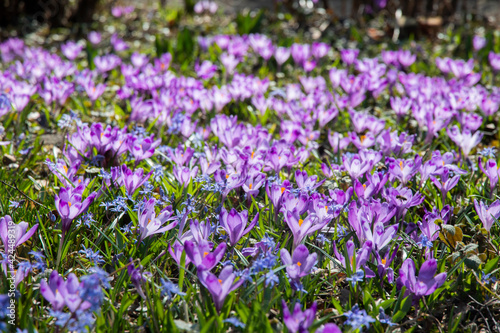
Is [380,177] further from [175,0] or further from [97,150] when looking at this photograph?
[175,0]

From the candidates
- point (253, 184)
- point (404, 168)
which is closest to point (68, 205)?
point (253, 184)

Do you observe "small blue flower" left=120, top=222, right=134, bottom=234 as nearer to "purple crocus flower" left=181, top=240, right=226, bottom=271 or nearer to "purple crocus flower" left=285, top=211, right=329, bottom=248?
"purple crocus flower" left=181, top=240, right=226, bottom=271

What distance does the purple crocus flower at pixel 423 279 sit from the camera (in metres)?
1.30

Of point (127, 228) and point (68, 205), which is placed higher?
point (68, 205)

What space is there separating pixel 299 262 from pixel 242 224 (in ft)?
0.80

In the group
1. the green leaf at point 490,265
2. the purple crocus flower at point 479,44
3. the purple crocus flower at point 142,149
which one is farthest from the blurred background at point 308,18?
the green leaf at point 490,265

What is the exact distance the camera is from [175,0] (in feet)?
30.5

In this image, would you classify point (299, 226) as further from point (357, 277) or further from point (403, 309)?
point (403, 309)

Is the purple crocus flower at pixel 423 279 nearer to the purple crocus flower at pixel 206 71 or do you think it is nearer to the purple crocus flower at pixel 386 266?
the purple crocus flower at pixel 386 266

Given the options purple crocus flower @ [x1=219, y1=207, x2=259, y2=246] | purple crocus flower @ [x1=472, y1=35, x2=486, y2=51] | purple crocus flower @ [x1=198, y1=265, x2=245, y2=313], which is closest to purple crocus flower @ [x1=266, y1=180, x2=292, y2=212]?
purple crocus flower @ [x1=219, y1=207, x2=259, y2=246]

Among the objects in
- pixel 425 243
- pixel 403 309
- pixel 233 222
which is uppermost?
pixel 233 222

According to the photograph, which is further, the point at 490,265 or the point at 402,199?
the point at 402,199

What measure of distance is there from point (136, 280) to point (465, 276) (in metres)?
1.10

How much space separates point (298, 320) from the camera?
114 centimetres
